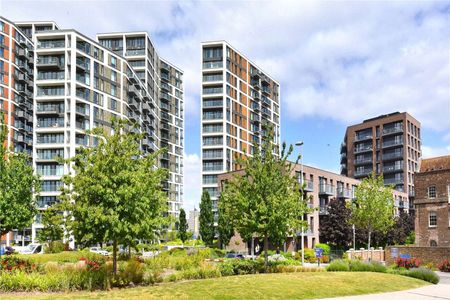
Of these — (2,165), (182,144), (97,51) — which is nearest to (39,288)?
(2,165)

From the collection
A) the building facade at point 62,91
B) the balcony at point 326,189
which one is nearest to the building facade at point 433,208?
the balcony at point 326,189

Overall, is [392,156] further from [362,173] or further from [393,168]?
[362,173]

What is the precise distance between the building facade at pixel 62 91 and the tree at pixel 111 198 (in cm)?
5466

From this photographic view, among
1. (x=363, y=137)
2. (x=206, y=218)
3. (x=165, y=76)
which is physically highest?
(x=165, y=76)

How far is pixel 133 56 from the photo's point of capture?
364 feet

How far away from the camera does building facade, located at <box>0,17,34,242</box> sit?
91.6 meters

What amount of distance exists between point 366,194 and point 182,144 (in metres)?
83.4

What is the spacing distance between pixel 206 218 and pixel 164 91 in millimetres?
62189

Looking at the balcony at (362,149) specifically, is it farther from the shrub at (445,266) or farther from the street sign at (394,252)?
the shrub at (445,266)

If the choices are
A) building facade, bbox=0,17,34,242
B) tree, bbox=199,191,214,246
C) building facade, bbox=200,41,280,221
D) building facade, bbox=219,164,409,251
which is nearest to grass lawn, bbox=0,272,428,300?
building facade, bbox=219,164,409,251

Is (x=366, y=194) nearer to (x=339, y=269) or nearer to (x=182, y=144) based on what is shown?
(x=339, y=269)

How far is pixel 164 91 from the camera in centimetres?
12781

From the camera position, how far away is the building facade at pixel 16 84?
91.6m

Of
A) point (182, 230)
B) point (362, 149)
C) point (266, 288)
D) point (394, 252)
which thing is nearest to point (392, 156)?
point (362, 149)
